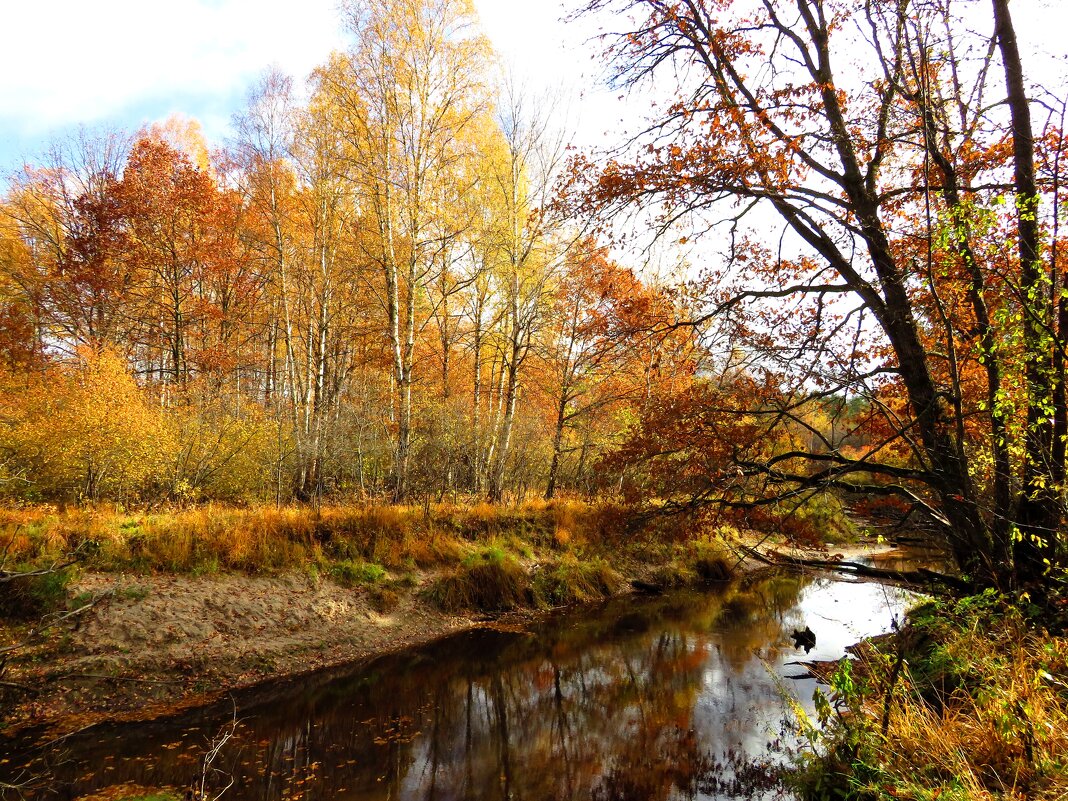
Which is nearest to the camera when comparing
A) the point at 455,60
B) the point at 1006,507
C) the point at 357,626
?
the point at 1006,507

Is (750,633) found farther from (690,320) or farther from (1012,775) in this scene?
(1012,775)

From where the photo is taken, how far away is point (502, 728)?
6.89 m

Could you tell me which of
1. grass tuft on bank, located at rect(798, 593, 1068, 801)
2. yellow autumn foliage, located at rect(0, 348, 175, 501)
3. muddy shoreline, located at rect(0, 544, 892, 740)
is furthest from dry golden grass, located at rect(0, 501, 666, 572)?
grass tuft on bank, located at rect(798, 593, 1068, 801)

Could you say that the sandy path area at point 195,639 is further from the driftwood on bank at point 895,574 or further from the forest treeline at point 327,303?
the driftwood on bank at point 895,574

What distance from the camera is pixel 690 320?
7.82 m

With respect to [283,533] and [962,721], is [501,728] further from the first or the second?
[283,533]

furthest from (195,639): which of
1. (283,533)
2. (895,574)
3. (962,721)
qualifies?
(895,574)

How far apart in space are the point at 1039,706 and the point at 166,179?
67.7ft

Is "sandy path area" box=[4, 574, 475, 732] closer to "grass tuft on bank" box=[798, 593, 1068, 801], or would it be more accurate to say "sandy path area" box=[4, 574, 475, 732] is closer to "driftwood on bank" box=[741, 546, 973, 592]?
"driftwood on bank" box=[741, 546, 973, 592]

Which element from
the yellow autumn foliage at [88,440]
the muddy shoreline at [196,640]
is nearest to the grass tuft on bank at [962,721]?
the muddy shoreline at [196,640]

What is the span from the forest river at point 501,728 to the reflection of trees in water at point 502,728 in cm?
2

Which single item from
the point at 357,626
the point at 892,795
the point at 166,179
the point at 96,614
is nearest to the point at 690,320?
the point at 892,795

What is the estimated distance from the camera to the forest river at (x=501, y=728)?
5461 millimetres

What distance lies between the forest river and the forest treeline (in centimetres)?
342
